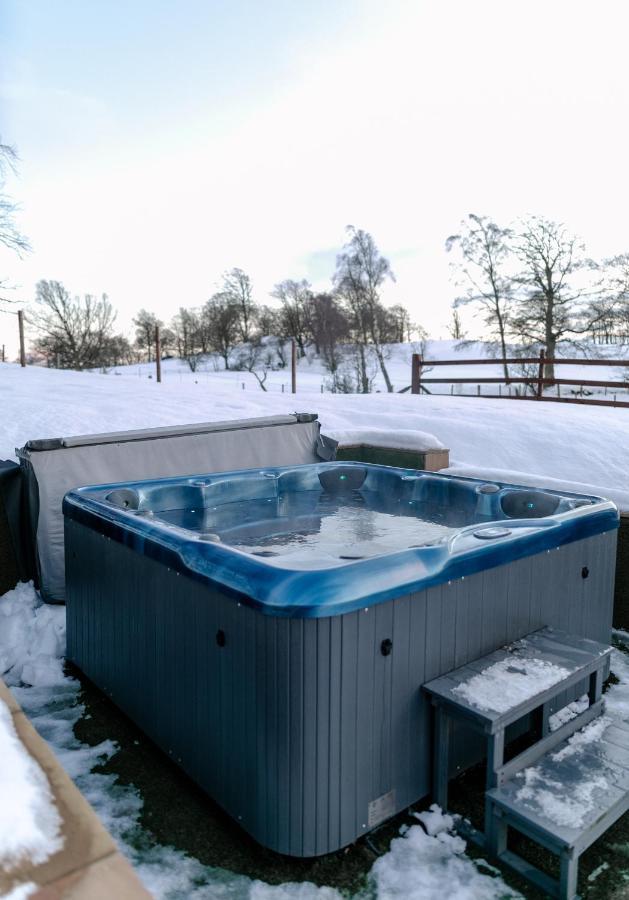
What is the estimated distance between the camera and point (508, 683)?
1.72 metres

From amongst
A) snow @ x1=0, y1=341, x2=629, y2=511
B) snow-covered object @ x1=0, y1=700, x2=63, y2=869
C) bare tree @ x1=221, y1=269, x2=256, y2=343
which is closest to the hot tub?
snow-covered object @ x1=0, y1=700, x2=63, y2=869

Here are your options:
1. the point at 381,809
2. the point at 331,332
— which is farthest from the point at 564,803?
the point at 331,332

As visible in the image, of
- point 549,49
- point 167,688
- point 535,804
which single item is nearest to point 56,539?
point 167,688

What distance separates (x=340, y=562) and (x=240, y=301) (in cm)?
3051

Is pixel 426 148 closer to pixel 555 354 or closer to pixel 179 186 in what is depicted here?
pixel 179 186

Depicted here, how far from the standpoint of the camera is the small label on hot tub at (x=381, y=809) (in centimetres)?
164

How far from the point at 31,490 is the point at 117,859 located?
8.69ft

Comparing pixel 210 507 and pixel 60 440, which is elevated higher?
pixel 60 440

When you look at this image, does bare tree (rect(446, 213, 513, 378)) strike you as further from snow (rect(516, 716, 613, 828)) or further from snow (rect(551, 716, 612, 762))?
snow (rect(516, 716, 613, 828))

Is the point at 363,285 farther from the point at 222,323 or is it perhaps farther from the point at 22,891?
the point at 22,891

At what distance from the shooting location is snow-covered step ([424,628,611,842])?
1576 millimetres

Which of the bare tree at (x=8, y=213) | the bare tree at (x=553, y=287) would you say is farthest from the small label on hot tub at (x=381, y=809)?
the bare tree at (x=8, y=213)

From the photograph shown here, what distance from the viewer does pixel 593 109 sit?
6230 mm

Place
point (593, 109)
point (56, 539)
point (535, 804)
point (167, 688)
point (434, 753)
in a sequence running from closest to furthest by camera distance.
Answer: point (535, 804), point (434, 753), point (167, 688), point (56, 539), point (593, 109)
